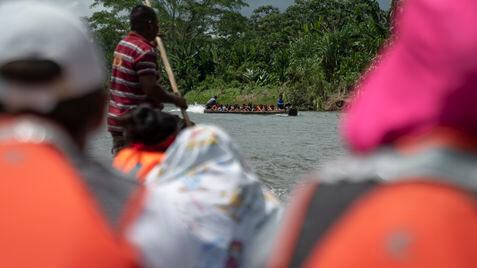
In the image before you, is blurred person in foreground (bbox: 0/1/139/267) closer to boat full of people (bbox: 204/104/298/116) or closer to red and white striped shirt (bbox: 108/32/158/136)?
red and white striped shirt (bbox: 108/32/158/136)

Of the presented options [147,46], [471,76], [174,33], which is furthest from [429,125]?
[174,33]

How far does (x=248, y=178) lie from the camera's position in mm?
2305

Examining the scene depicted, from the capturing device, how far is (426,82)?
88 cm

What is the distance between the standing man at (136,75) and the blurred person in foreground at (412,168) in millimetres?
2922

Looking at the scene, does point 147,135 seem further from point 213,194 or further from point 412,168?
point 412,168

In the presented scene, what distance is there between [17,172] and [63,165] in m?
0.06

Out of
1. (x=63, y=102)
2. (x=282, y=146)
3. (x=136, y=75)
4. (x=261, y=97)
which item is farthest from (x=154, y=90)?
(x=261, y=97)

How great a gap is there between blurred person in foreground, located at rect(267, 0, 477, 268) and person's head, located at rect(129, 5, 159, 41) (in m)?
3.07

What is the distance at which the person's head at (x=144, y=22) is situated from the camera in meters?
3.94

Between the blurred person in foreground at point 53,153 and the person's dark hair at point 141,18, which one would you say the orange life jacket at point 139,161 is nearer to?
the person's dark hair at point 141,18

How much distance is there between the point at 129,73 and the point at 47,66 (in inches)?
106

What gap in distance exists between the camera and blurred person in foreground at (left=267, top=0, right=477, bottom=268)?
33.2 inches

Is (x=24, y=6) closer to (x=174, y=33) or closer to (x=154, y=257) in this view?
(x=154, y=257)

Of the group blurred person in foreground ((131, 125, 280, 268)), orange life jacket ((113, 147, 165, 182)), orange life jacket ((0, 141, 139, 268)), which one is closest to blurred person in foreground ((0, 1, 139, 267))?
orange life jacket ((0, 141, 139, 268))
